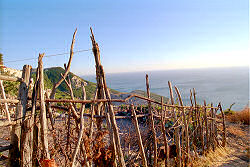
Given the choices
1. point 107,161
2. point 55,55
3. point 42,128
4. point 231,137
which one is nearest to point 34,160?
point 42,128

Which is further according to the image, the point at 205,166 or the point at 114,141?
the point at 205,166

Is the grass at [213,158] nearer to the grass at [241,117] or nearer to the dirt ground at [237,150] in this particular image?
the dirt ground at [237,150]

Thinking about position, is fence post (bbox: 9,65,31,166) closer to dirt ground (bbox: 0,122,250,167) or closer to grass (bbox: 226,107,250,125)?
dirt ground (bbox: 0,122,250,167)

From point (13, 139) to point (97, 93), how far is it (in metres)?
1.00

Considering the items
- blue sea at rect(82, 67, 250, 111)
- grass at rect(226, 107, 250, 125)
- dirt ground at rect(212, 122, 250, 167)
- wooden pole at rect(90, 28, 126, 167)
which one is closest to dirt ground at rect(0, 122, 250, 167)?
dirt ground at rect(212, 122, 250, 167)

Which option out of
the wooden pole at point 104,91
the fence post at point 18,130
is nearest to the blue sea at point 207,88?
the wooden pole at point 104,91

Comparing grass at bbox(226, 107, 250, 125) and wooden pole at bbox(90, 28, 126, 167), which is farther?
grass at bbox(226, 107, 250, 125)

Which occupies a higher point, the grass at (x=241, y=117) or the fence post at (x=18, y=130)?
the fence post at (x=18, y=130)

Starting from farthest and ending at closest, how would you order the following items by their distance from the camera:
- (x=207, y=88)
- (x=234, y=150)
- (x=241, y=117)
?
1. (x=207, y=88)
2. (x=241, y=117)
3. (x=234, y=150)

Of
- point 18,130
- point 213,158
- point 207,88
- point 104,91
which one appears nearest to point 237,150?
point 213,158

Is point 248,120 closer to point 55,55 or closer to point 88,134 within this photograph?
point 88,134

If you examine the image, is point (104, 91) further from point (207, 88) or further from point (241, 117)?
point (207, 88)

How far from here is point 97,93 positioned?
1.92 metres

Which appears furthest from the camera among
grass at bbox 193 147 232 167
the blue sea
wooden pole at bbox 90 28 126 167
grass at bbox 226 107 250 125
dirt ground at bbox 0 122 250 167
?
the blue sea
